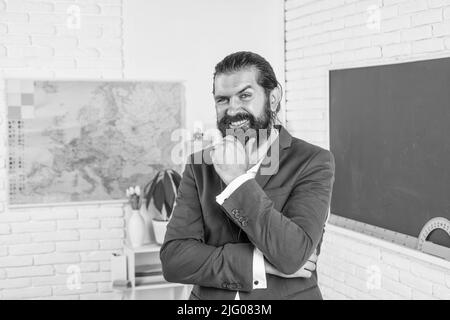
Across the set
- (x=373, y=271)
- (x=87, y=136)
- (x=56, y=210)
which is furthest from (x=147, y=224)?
(x=373, y=271)

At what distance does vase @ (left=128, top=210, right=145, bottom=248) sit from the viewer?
3936mm

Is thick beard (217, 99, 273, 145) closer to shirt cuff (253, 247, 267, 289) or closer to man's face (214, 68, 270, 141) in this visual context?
man's face (214, 68, 270, 141)

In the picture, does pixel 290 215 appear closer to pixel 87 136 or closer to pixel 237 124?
pixel 237 124

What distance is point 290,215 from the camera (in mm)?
1650

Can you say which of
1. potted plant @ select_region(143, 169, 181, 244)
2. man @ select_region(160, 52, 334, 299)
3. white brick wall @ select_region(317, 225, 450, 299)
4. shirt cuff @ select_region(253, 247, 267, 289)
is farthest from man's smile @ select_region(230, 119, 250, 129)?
potted plant @ select_region(143, 169, 181, 244)

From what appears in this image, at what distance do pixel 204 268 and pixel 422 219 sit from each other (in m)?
1.64

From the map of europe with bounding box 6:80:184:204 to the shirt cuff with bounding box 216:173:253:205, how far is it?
275cm

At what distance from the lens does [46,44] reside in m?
4.00

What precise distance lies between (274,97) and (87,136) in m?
2.61

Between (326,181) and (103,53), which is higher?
(103,53)

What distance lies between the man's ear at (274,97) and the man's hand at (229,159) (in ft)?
0.64

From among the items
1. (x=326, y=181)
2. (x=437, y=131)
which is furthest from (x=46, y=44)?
(x=326, y=181)

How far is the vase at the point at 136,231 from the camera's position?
3936 millimetres
